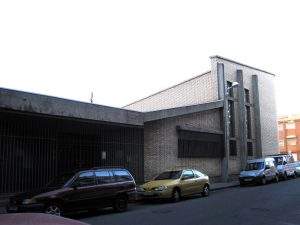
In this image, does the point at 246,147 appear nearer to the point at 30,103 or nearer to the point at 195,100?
the point at 195,100

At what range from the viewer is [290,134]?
2832 inches

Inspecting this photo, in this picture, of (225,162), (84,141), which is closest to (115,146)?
(84,141)

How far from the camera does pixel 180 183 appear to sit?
1995cm

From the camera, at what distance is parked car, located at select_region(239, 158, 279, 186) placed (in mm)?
28531

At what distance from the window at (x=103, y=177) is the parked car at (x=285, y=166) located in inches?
741

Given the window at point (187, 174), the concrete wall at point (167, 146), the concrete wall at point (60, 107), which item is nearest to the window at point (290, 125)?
the concrete wall at point (167, 146)

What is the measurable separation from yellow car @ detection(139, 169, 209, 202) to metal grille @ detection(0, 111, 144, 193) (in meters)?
3.42

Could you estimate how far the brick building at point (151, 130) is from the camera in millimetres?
18547

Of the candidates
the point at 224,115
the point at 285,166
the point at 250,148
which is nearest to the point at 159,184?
the point at 224,115

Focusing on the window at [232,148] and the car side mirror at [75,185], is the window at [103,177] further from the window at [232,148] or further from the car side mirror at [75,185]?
the window at [232,148]

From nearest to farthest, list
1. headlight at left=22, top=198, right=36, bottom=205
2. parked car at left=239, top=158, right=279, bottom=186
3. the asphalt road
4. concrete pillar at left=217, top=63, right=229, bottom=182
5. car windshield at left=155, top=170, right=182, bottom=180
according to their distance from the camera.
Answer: the asphalt road → headlight at left=22, top=198, right=36, bottom=205 → car windshield at left=155, top=170, right=182, bottom=180 → parked car at left=239, top=158, right=279, bottom=186 → concrete pillar at left=217, top=63, right=229, bottom=182

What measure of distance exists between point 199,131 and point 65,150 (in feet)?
39.6

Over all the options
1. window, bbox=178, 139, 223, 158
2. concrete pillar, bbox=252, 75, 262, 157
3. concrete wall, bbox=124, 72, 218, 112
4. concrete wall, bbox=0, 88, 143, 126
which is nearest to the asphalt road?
concrete wall, bbox=0, 88, 143, 126

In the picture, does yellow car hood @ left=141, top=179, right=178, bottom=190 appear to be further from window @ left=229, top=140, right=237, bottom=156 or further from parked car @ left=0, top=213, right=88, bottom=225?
window @ left=229, top=140, right=237, bottom=156
